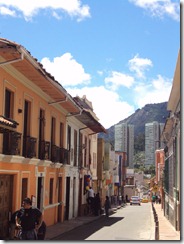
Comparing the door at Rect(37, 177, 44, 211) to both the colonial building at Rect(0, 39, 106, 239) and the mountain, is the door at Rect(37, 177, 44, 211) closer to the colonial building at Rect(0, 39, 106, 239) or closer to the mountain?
the colonial building at Rect(0, 39, 106, 239)

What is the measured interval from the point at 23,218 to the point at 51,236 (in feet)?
20.7

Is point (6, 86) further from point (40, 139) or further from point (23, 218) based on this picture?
point (23, 218)

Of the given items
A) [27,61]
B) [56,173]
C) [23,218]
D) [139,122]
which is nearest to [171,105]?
[56,173]

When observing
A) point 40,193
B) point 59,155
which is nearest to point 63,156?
point 59,155

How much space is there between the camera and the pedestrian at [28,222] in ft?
25.9

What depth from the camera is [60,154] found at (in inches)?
741

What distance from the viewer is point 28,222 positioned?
791 centimetres

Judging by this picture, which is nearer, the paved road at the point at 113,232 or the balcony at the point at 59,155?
the paved road at the point at 113,232

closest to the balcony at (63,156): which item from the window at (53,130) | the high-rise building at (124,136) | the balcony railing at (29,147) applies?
the window at (53,130)

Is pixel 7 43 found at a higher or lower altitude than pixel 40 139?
higher

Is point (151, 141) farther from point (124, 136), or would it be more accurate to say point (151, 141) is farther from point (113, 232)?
point (113, 232)

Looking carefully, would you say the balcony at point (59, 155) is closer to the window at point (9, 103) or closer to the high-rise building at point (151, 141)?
the window at point (9, 103)

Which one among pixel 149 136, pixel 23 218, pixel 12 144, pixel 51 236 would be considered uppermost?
pixel 149 136

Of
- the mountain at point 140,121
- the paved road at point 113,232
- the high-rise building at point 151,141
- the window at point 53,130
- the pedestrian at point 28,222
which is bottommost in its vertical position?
the paved road at point 113,232
